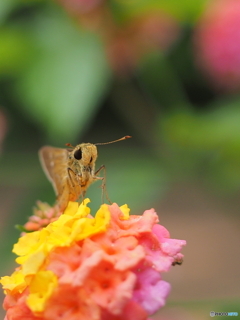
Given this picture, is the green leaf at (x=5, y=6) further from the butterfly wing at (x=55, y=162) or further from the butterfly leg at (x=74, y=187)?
the butterfly leg at (x=74, y=187)

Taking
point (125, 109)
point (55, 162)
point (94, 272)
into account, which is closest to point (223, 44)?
point (125, 109)

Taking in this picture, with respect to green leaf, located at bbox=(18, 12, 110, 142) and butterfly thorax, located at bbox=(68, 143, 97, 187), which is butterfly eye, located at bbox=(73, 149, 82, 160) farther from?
green leaf, located at bbox=(18, 12, 110, 142)

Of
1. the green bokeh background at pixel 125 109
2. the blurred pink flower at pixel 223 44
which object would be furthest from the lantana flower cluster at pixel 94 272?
the blurred pink flower at pixel 223 44

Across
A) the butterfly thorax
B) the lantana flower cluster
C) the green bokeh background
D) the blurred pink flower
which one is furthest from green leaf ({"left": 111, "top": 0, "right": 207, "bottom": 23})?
the lantana flower cluster

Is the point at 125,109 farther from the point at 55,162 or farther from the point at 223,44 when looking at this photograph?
the point at 55,162

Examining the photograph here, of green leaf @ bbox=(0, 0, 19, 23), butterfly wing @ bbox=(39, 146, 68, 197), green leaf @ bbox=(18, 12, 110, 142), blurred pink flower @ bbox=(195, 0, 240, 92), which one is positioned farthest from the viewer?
blurred pink flower @ bbox=(195, 0, 240, 92)

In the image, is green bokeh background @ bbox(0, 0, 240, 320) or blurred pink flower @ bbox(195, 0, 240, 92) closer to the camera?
green bokeh background @ bbox(0, 0, 240, 320)
